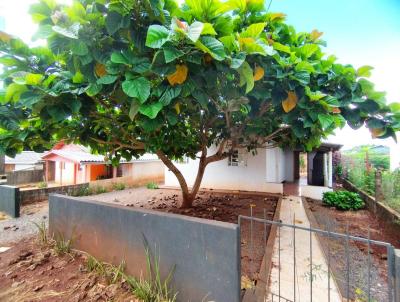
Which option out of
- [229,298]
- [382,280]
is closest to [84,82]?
[229,298]

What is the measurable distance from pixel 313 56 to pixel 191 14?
1838mm

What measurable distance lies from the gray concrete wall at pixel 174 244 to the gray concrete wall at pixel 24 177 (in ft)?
55.7

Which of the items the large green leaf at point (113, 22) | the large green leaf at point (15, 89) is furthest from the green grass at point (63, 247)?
the large green leaf at point (113, 22)

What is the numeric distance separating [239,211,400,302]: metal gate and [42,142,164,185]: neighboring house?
44.2 feet

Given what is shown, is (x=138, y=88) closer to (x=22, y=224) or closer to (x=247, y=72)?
(x=247, y=72)

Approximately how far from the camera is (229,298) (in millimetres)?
2217

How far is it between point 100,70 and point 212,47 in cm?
123

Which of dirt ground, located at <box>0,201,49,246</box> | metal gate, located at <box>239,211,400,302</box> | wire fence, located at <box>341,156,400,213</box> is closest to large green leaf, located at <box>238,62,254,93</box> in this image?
metal gate, located at <box>239,211,400,302</box>

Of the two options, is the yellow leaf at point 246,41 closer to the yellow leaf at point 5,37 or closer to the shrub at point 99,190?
the yellow leaf at point 5,37

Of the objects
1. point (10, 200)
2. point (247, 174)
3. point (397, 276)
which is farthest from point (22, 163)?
point (397, 276)

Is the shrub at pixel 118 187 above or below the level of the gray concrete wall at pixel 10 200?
below

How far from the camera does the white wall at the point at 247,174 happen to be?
31.9 feet

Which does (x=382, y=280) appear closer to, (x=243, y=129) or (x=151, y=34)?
(x=243, y=129)

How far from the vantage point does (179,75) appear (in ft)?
6.53
